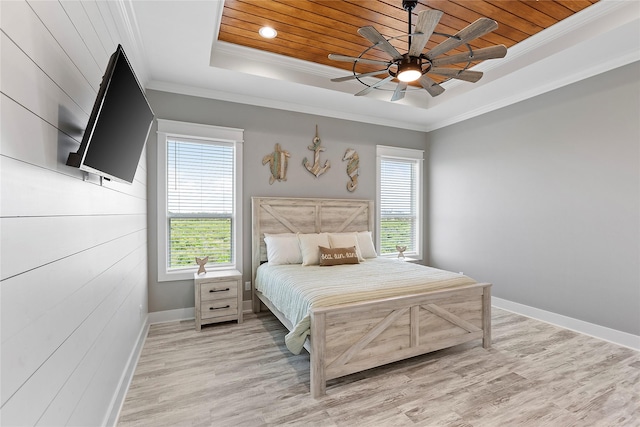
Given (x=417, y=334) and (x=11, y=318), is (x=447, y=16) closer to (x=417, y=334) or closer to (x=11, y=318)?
(x=417, y=334)

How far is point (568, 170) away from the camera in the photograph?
3.50 m

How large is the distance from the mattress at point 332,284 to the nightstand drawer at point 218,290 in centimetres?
33

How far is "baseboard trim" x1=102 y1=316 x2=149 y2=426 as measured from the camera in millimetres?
1908

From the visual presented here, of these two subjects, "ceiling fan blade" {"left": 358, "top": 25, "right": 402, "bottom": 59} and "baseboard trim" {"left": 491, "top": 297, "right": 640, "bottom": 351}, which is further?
"baseboard trim" {"left": 491, "top": 297, "right": 640, "bottom": 351}

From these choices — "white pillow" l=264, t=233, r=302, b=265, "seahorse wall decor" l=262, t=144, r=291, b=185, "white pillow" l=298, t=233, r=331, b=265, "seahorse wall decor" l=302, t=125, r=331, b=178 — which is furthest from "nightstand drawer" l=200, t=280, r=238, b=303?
"seahorse wall decor" l=302, t=125, r=331, b=178

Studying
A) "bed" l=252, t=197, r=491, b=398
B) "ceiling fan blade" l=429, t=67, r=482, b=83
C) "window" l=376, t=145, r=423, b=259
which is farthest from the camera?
"window" l=376, t=145, r=423, b=259

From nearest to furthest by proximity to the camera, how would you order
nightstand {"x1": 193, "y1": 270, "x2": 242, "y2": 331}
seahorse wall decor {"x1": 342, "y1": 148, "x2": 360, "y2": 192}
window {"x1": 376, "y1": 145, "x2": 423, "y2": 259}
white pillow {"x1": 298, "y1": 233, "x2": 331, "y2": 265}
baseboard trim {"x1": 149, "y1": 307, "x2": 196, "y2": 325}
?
nightstand {"x1": 193, "y1": 270, "x2": 242, "y2": 331}, baseboard trim {"x1": 149, "y1": 307, "x2": 196, "y2": 325}, white pillow {"x1": 298, "y1": 233, "x2": 331, "y2": 265}, seahorse wall decor {"x1": 342, "y1": 148, "x2": 360, "y2": 192}, window {"x1": 376, "y1": 145, "x2": 423, "y2": 259}

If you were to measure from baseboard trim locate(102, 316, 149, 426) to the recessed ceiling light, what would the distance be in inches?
127

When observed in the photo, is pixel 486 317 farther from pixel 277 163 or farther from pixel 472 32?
pixel 277 163

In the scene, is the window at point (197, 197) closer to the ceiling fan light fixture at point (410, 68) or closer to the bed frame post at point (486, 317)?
the ceiling fan light fixture at point (410, 68)

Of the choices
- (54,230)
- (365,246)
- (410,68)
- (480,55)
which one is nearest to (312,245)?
(365,246)

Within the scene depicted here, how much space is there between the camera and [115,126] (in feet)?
5.25

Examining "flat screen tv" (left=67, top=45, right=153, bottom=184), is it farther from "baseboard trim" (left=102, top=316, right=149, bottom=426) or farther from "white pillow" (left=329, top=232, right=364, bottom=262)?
"white pillow" (left=329, top=232, right=364, bottom=262)

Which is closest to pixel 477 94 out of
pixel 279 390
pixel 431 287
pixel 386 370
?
pixel 431 287
